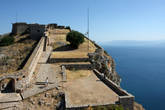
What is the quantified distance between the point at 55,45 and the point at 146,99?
36.0 meters

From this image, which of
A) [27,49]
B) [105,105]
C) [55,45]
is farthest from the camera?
[55,45]

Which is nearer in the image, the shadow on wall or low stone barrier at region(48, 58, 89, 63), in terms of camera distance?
low stone barrier at region(48, 58, 89, 63)

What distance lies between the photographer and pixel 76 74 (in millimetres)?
18438

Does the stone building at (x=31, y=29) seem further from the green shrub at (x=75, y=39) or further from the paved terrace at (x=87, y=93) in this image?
the paved terrace at (x=87, y=93)

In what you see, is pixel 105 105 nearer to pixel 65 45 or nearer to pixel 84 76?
pixel 84 76

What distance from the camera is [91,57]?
22.5 meters

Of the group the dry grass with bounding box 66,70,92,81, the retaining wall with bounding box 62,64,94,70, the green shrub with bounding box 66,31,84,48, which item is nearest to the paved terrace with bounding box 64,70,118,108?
the dry grass with bounding box 66,70,92,81

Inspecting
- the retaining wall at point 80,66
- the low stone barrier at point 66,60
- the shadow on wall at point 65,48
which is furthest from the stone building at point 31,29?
the retaining wall at point 80,66

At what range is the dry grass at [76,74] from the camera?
1738 centimetres

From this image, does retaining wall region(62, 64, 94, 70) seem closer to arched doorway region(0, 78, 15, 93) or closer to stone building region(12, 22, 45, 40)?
arched doorway region(0, 78, 15, 93)

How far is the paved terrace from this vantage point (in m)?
11.1

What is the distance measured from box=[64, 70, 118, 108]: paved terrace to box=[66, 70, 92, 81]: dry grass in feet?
3.46

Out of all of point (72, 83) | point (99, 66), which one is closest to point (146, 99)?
point (99, 66)

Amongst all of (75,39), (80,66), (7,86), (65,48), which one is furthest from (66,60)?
(7,86)
